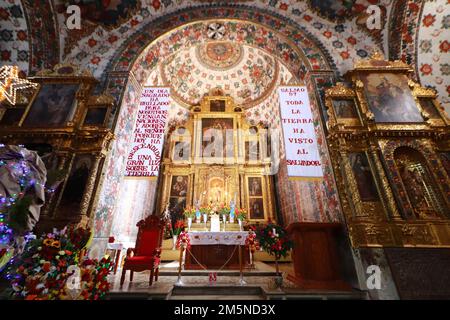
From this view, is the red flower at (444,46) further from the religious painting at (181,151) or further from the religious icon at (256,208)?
the religious painting at (181,151)

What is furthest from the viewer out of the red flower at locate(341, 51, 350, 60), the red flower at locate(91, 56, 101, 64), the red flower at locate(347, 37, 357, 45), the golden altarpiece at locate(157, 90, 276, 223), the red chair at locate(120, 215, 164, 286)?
the golden altarpiece at locate(157, 90, 276, 223)

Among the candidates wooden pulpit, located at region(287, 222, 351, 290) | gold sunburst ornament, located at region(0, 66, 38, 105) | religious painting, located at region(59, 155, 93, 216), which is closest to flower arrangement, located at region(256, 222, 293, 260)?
wooden pulpit, located at region(287, 222, 351, 290)

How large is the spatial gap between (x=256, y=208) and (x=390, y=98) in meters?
7.58

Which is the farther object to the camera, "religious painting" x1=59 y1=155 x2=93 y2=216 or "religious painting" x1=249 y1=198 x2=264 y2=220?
"religious painting" x1=249 y1=198 x2=264 y2=220

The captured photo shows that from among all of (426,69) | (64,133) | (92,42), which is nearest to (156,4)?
(92,42)

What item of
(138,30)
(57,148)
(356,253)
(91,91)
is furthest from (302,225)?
(138,30)

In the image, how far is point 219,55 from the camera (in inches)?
498

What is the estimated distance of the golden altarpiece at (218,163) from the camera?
1148 cm

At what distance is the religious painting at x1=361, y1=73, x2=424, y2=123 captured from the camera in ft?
19.9

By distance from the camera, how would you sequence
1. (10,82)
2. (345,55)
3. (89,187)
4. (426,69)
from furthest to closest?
(345,55) → (426,69) → (10,82) → (89,187)

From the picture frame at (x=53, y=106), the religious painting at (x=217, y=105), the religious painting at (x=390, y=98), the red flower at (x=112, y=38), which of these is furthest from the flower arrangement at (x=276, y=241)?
the religious painting at (x=217, y=105)

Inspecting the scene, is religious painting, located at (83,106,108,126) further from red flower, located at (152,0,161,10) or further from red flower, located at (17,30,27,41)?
red flower, located at (152,0,161,10)

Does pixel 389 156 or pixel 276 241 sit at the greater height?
pixel 389 156

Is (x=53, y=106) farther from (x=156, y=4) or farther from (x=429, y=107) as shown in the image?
(x=429, y=107)
